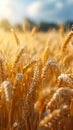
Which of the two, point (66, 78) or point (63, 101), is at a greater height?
point (66, 78)

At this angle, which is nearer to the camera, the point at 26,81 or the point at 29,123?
the point at 29,123

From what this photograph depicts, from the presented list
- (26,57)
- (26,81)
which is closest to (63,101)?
(26,81)

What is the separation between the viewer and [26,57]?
104 inches

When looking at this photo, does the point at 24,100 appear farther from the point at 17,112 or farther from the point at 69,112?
the point at 69,112

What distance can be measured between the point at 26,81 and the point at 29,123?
0.29 m

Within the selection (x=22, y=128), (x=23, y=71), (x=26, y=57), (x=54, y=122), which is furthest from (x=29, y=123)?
(x=26, y=57)

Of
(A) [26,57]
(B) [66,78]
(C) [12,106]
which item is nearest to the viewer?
(B) [66,78]

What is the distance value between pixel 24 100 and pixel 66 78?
0.36 m

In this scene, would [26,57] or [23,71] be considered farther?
[26,57]

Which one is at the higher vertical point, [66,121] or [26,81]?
[26,81]

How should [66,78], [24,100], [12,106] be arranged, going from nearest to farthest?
[66,78], [12,106], [24,100]

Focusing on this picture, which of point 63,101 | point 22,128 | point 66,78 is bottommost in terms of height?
point 22,128

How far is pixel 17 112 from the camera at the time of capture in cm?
186

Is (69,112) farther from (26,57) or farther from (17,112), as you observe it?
(26,57)
